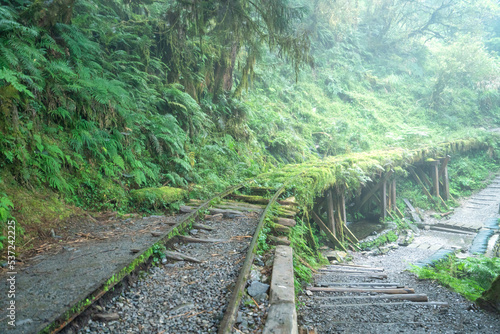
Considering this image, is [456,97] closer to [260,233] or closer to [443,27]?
[443,27]

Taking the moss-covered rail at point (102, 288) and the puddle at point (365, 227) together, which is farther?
the puddle at point (365, 227)

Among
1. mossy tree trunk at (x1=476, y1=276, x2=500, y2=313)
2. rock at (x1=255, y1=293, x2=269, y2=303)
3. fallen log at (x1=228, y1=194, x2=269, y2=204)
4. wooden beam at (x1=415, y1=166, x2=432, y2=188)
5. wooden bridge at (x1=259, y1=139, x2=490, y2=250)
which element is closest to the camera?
rock at (x1=255, y1=293, x2=269, y2=303)

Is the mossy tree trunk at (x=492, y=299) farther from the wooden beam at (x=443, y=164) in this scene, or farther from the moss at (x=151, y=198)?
the wooden beam at (x=443, y=164)

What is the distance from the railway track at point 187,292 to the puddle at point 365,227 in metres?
8.54

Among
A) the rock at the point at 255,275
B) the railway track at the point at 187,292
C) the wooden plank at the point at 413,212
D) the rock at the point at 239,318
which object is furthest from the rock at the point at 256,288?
the wooden plank at the point at 413,212

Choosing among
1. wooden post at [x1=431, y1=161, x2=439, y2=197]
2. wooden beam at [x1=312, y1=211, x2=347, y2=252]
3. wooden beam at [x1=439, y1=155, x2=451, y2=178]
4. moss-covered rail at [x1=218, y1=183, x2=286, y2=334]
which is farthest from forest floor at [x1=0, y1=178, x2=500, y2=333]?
wooden beam at [x1=439, y1=155, x2=451, y2=178]

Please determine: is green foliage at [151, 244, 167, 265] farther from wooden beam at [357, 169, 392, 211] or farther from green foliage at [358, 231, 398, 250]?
wooden beam at [357, 169, 392, 211]

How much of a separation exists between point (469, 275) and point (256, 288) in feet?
17.0

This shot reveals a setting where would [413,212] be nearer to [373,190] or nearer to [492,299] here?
[373,190]

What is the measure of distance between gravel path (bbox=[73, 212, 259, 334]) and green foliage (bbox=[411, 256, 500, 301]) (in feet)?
12.1

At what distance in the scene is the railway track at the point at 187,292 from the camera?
2443 mm

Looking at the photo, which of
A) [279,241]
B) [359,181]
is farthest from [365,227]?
[279,241]

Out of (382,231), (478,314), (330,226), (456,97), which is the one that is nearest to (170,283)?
(478,314)

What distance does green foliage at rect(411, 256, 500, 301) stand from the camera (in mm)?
5246
